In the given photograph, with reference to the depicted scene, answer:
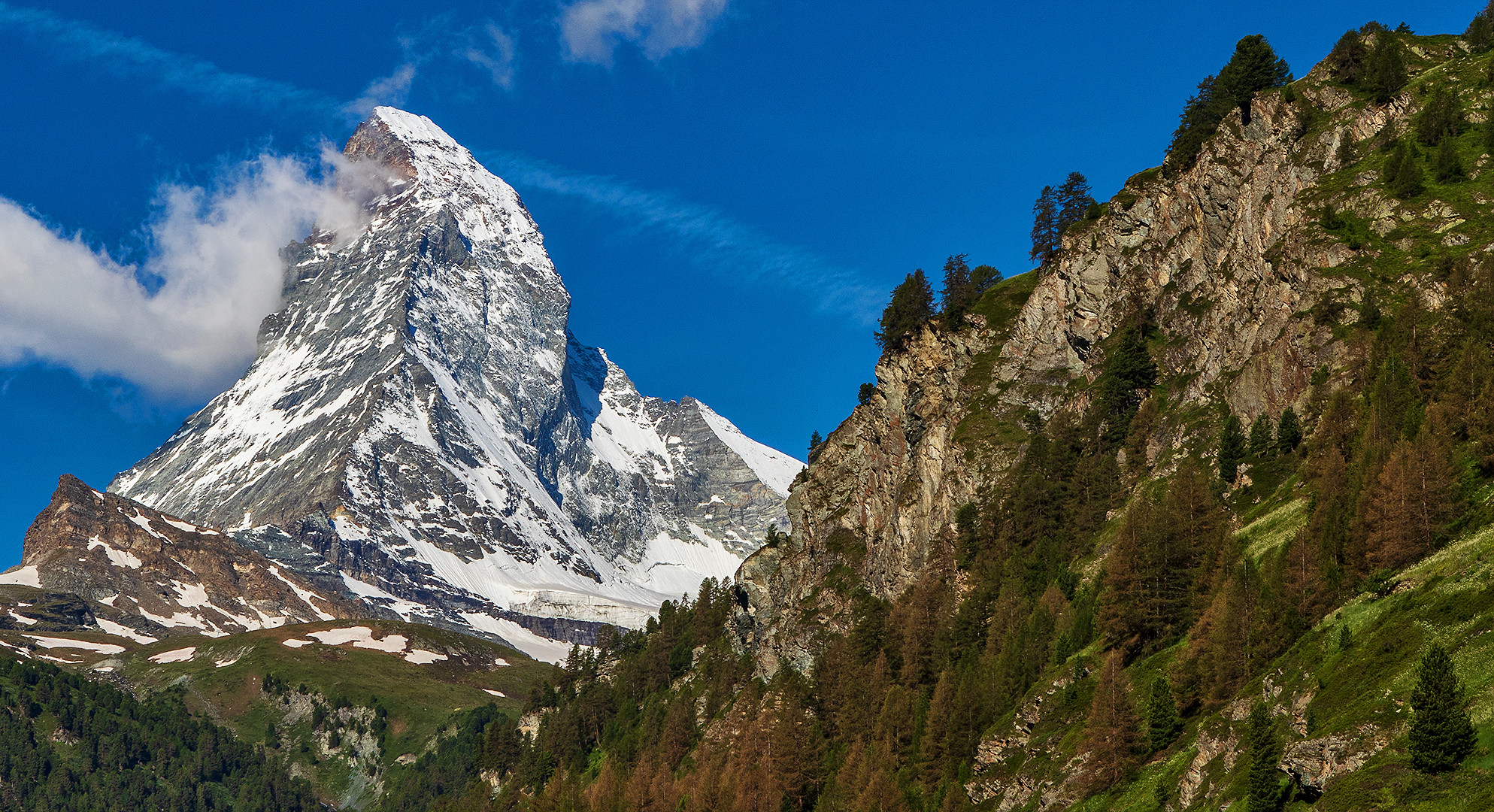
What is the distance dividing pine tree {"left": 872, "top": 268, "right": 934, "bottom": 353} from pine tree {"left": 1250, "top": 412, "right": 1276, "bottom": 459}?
229 ft

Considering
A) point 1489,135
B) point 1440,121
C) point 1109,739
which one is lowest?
point 1109,739

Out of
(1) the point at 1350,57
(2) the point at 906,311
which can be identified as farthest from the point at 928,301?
(1) the point at 1350,57

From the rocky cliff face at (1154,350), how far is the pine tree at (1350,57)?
10.6 ft

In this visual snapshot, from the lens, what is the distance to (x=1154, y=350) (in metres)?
143

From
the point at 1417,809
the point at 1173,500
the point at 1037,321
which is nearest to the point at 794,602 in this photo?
the point at 1037,321

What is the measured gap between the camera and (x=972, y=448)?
15512cm

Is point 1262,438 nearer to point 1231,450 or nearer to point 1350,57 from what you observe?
point 1231,450

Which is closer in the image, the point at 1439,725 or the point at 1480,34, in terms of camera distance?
the point at 1439,725

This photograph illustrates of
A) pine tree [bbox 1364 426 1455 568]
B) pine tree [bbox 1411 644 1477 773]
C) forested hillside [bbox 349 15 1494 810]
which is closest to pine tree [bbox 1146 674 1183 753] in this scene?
forested hillside [bbox 349 15 1494 810]

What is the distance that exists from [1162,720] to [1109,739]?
410 centimetres

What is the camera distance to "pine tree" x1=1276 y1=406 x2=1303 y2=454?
108 meters

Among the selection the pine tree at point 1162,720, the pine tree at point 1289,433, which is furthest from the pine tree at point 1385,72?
the pine tree at point 1162,720

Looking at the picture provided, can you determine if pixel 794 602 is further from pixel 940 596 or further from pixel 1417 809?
pixel 1417 809

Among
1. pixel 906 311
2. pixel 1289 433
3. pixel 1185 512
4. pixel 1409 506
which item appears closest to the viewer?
pixel 1409 506
